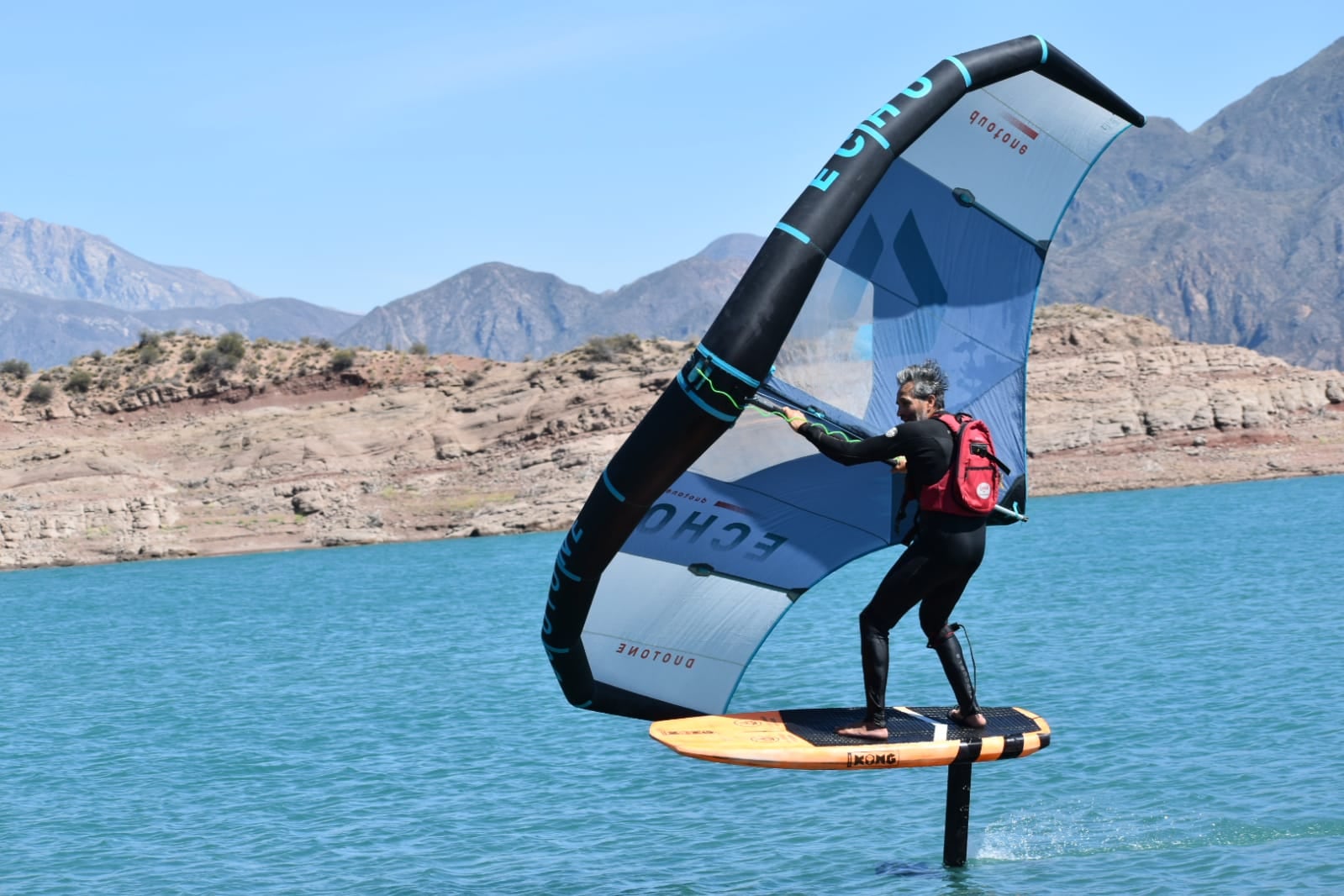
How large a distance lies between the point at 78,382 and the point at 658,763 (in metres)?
57.8

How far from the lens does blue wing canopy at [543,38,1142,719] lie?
931 centimetres

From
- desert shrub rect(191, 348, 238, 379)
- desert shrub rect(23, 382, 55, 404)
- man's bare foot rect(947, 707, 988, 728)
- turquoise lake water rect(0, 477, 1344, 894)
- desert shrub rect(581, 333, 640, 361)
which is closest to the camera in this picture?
man's bare foot rect(947, 707, 988, 728)

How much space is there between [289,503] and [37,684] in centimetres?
3097

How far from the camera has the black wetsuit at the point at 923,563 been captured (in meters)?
8.59

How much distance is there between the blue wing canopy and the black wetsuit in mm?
771

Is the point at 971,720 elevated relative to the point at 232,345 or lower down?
lower down

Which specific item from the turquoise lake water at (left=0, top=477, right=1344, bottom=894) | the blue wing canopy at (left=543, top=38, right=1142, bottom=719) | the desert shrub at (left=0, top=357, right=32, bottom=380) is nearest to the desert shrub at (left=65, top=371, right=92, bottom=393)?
the desert shrub at (left=0, top=357, right=32, bottom=380)

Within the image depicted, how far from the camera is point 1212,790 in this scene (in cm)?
1284

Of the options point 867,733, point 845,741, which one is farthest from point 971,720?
point 845,741

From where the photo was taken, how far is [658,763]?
16.1m

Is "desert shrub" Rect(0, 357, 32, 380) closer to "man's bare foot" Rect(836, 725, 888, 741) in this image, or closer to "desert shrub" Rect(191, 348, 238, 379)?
"desert shrub" Rect(191, 348, 238, 379)

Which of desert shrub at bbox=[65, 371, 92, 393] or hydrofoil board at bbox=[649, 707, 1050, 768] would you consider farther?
desert shrub at bbox=[65, 371, 92, 393]

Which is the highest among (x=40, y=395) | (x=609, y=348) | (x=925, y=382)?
(x=609, y=348)

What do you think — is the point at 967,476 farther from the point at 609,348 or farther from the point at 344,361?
the point at 344,361
